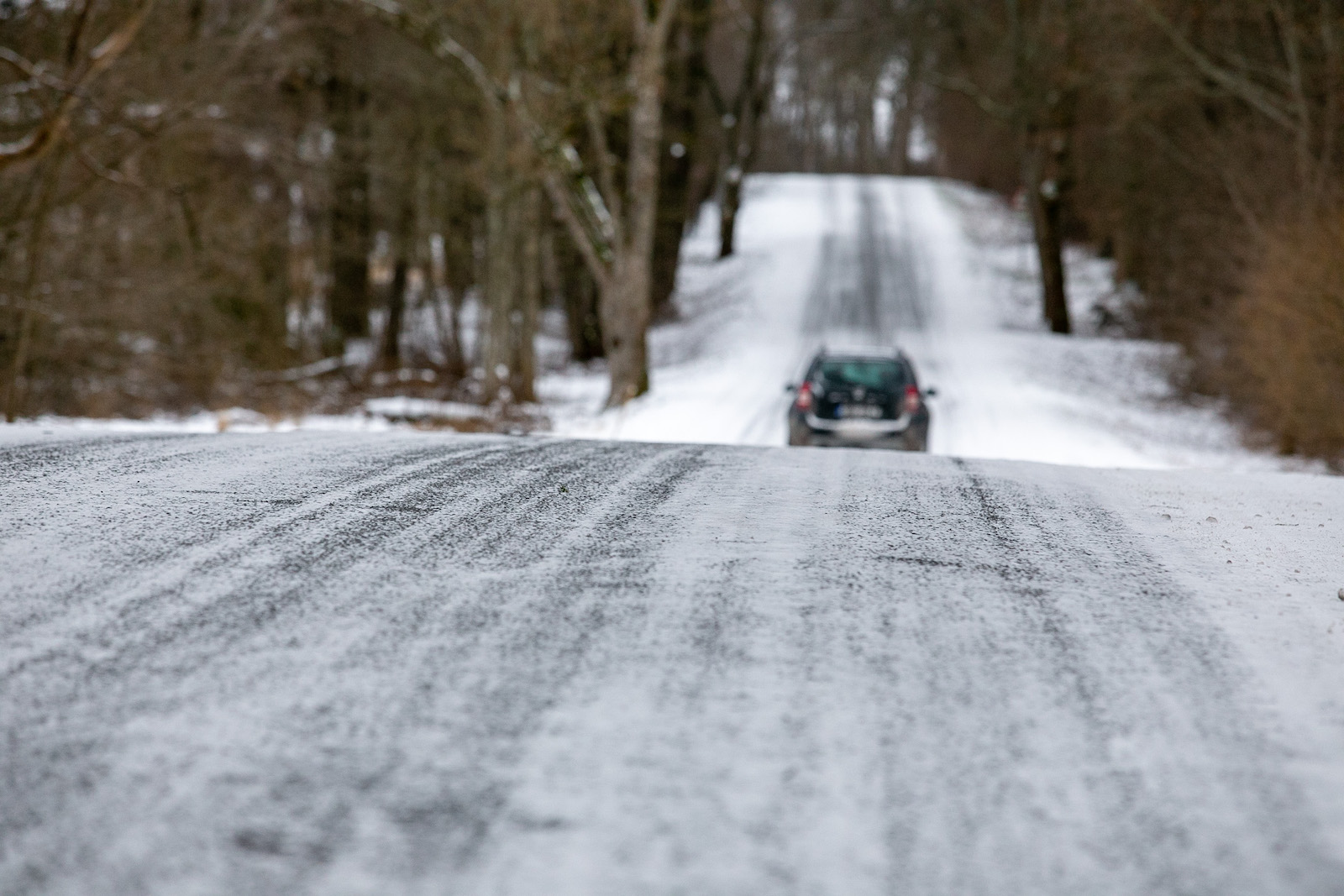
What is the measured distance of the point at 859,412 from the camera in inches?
467

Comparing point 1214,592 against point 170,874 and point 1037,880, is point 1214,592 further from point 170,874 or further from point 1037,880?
point 170,874

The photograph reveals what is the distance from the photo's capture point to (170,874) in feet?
6.92

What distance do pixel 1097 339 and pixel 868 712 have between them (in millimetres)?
28016

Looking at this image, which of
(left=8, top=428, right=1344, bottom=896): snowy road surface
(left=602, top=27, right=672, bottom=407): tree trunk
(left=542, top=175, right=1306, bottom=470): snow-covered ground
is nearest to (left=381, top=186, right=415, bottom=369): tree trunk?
(left=542, top=175, right=1306, bottom=470): snow-covered ground

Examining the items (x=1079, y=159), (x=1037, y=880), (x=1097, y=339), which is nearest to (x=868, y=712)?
(x=1037, y=880)

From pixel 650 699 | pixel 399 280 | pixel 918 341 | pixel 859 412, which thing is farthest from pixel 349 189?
pixel 650 699

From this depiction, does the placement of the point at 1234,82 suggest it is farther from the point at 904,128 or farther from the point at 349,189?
the point at 904,128

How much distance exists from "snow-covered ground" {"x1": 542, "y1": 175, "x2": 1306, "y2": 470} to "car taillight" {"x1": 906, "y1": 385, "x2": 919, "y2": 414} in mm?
1787

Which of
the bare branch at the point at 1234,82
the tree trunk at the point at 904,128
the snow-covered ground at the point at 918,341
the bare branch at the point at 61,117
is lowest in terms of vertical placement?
A: the snow-covered ground at the point at 918,341

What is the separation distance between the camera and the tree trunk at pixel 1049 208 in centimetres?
2895

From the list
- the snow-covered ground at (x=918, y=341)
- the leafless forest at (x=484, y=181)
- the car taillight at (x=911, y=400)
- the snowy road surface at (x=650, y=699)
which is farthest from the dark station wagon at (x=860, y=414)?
the snowy road surface at (x=650, y=699)

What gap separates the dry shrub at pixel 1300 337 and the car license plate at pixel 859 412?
633 centimetres

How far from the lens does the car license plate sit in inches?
467

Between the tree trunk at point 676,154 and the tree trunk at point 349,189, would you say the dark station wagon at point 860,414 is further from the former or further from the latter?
the tree trunk at point 676,154
